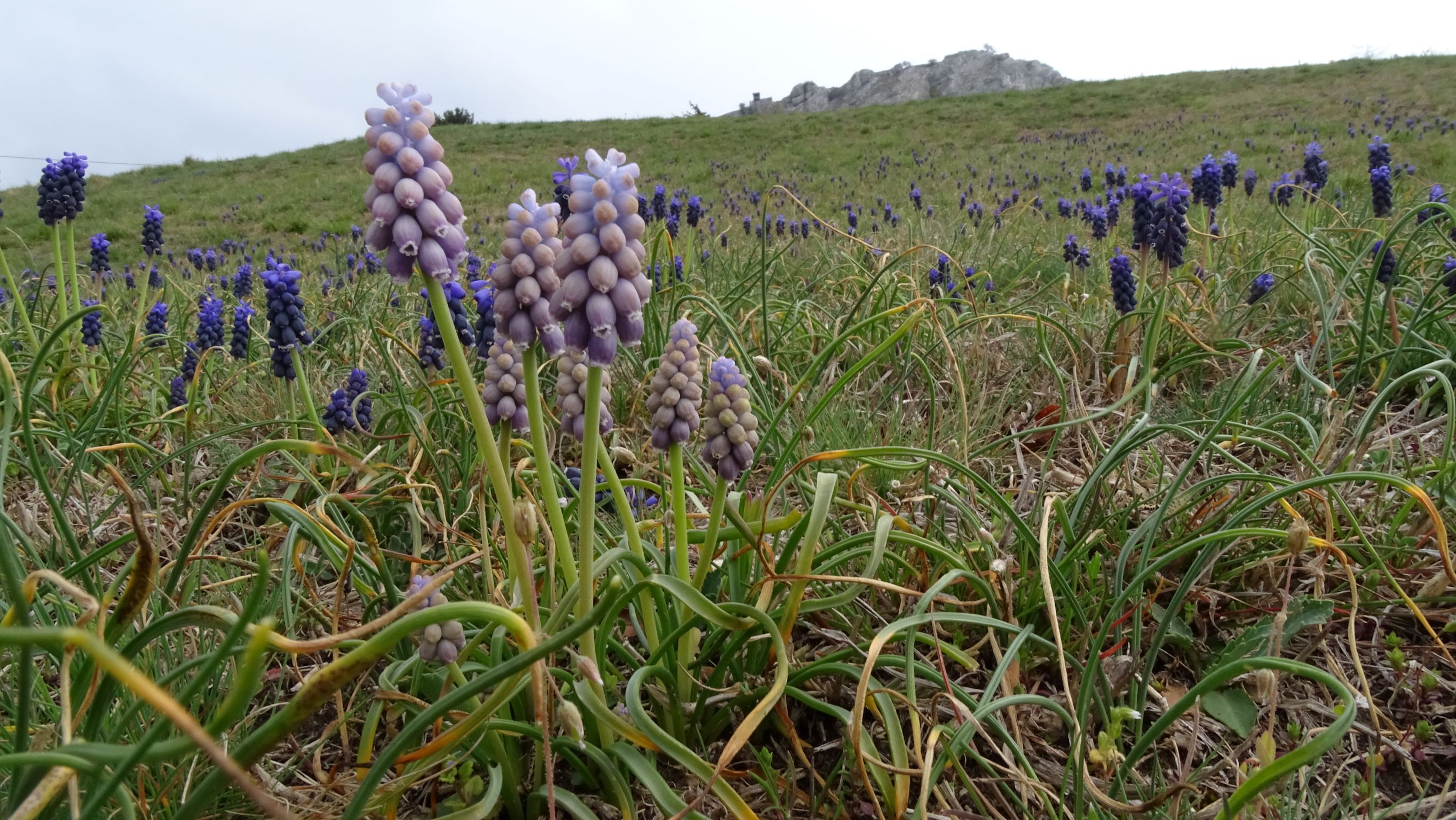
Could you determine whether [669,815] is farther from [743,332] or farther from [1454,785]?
[743,332]

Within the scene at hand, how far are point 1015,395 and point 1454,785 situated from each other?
219 centimetres

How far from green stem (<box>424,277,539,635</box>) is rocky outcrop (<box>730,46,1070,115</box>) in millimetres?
64608

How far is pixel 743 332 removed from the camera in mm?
4109

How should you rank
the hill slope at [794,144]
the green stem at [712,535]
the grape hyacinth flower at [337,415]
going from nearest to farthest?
the green stem at [712,535], the grape hyacinth flower at [337,415], the hill slope at [794,144]

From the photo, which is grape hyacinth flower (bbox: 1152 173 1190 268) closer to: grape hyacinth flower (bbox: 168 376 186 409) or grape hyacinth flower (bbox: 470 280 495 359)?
grape hyacinth flower (bbox: 470 280 495 359)

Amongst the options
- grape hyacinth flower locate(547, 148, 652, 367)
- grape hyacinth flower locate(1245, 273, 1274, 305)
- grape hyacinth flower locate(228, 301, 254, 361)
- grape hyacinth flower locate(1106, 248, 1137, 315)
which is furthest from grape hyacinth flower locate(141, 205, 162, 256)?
grape hyacinth flower locate(1245, 273, 1274, 305)

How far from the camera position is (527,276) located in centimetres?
139

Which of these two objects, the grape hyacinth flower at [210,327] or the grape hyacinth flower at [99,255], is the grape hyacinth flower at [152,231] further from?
the grape hyacinth flower at [210,327]

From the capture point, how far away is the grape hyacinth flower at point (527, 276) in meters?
1.38

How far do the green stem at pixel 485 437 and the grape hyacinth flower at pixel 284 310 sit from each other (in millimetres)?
1922

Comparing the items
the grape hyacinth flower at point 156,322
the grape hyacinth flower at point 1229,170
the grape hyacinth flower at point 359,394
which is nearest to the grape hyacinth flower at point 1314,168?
the grape hyacinth flower at point 1229,170

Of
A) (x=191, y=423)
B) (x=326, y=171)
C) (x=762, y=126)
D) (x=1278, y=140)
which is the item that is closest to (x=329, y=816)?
(x=191, y=423)

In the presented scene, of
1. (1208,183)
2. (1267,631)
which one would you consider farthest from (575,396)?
(1208,183)

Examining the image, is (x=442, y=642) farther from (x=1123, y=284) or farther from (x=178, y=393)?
(x=1123, y=284)
